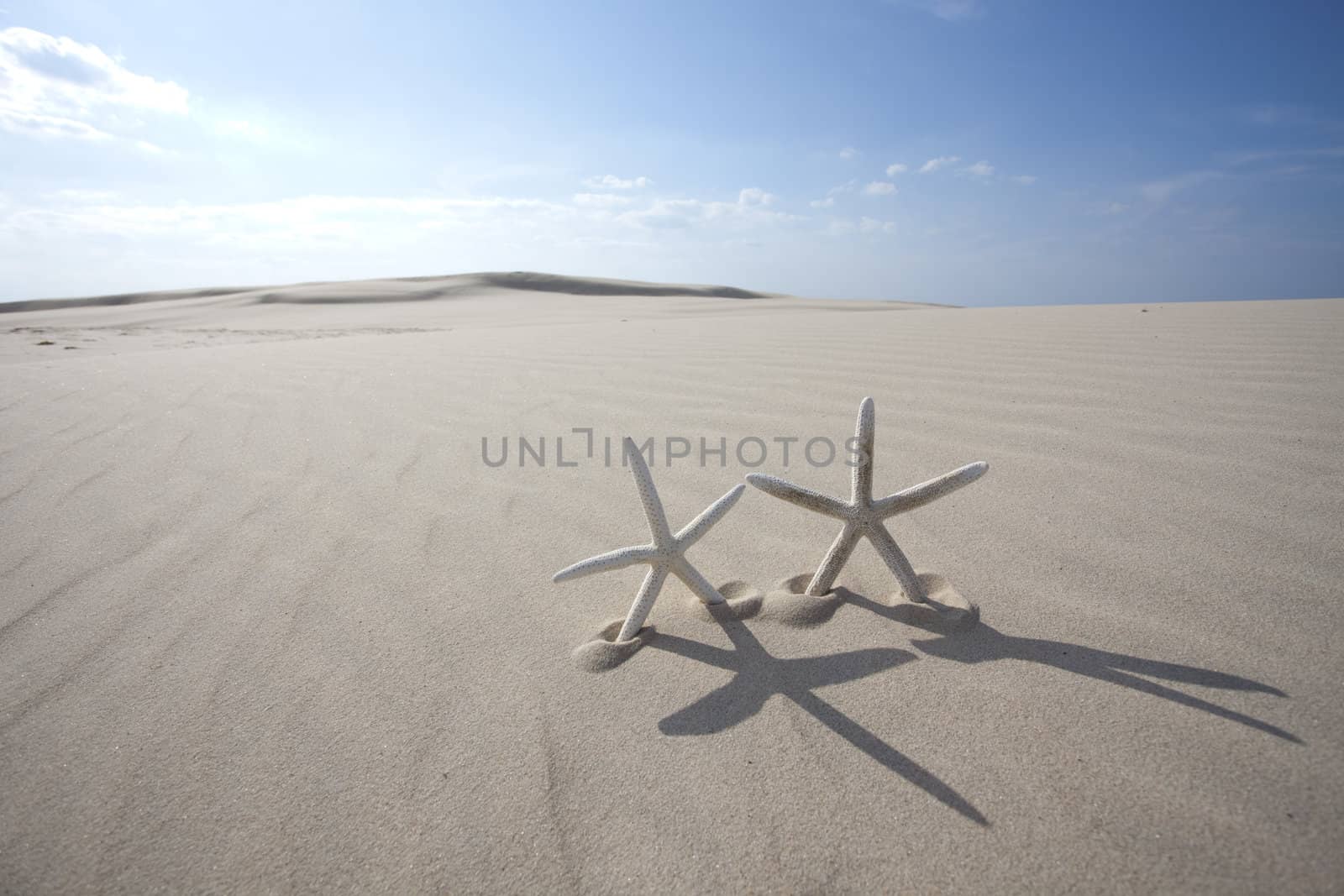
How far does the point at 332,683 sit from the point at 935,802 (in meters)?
1.38

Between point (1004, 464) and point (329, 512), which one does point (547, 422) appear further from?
point (1004, 464)

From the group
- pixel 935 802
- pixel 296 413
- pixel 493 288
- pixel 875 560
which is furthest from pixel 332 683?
pixel 493 288

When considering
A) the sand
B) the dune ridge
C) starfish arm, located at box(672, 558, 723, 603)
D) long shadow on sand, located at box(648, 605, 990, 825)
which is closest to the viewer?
the sand

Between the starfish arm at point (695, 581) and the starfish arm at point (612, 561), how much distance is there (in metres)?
0.09

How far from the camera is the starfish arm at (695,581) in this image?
66.4 inches

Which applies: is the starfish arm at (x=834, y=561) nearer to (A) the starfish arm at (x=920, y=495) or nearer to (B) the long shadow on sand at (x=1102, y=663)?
(A) the starfish arm at (x=920, y=495)

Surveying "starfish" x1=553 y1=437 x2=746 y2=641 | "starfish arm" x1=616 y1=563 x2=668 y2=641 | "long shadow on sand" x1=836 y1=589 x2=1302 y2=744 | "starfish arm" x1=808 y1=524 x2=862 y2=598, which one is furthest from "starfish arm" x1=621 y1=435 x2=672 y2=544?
"long shadow on sand" x1=836 y1=589 x2=1302 y2=744

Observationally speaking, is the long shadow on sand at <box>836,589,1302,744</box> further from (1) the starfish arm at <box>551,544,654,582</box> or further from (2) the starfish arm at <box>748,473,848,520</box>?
(1) the starfish arm at <box>551,544,654,582</box>

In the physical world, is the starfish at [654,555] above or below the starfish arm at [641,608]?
above

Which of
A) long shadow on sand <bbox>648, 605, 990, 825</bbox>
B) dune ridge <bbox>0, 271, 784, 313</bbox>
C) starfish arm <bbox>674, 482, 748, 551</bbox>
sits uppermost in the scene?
dune ridge <bbox>0, 271, 784, 313</bbox>

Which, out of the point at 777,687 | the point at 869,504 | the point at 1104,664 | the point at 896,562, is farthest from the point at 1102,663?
the point at 777,687

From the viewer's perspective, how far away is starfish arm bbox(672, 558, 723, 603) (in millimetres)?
1688

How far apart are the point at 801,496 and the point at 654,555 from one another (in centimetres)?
42

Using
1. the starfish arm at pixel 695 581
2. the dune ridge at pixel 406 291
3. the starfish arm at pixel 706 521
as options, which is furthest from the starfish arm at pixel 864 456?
the dune ridge at pixel 406 291
